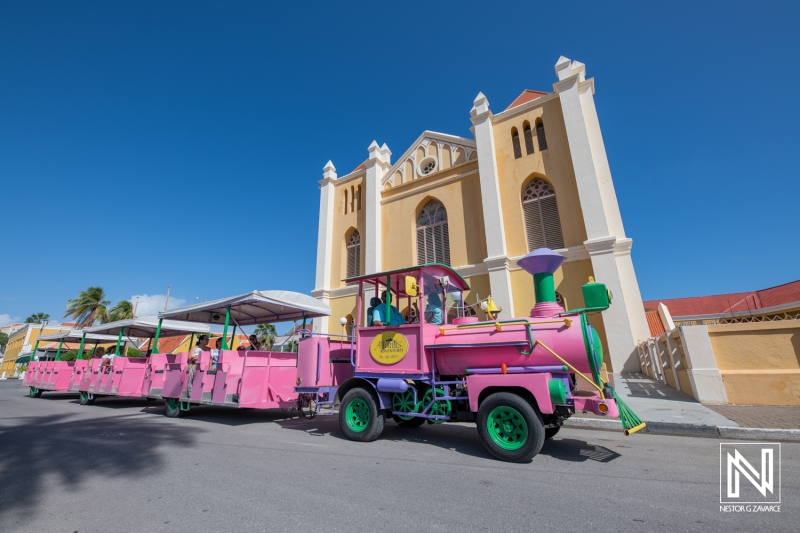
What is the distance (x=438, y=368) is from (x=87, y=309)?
43416 mm

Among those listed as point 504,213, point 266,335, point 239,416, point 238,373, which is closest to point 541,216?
point 504,213

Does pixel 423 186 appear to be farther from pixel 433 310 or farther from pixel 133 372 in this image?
pixel 133 372

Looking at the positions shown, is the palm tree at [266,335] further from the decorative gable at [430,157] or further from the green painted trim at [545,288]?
the green painted trim at [545,288]

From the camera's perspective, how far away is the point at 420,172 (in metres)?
19.7

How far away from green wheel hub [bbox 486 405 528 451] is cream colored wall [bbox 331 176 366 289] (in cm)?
1579

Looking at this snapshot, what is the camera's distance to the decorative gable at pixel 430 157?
18.4 metres

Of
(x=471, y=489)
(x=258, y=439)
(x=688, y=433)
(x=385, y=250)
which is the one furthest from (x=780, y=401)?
(x=385, y=250)

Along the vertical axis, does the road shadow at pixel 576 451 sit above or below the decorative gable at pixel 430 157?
below

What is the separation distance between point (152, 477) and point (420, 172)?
706 inches

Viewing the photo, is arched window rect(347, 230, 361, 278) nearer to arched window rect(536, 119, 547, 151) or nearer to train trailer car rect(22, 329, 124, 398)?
arched window rect(536, 119, 547, 151)

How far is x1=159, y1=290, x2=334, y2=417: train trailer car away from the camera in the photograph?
755cm

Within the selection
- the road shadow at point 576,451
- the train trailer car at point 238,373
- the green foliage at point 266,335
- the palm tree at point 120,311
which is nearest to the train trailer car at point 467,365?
the road shadow at point 576,451

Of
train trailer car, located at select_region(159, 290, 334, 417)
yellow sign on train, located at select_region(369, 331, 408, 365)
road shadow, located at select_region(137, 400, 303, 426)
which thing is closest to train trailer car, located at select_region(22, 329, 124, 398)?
road shadow, located at select_region(137, 400, 303, 426)

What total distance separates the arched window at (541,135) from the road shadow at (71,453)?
16425 millimetres
